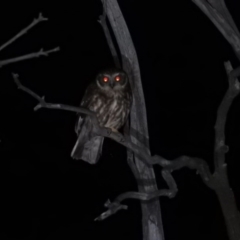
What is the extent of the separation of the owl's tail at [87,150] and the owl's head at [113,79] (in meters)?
0.49

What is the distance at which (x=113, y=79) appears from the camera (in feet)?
19.1

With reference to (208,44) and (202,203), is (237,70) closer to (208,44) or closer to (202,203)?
(208,44)

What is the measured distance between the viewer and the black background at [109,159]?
566 inches

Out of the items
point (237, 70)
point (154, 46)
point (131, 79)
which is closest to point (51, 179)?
point (154, 46)

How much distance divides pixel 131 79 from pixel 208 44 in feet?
34.1

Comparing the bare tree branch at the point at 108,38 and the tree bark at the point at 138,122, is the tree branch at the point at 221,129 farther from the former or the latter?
the tree bark at the point at 138,122

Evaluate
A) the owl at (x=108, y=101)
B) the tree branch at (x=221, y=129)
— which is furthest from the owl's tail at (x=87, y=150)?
the tree branch at (x=221, y=129)

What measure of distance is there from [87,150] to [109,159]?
24.5 feet

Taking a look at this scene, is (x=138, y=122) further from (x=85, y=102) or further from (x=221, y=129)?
(x=221, y=129)

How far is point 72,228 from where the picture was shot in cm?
1725

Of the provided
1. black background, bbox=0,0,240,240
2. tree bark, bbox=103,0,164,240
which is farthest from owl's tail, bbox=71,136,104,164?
black background, bbox=0,0,240,240

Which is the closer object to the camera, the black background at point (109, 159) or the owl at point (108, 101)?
the owl at point (108, 101)

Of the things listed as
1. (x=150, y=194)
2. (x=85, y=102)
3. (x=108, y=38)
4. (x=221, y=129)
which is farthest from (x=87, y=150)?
(x=221, y=129)

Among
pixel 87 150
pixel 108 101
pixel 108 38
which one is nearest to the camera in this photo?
pixel 108 38
